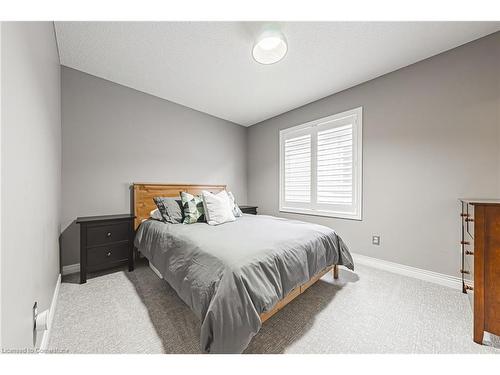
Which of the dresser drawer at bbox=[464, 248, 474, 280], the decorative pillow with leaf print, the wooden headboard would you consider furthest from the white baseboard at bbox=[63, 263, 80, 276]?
the dresser drawer at bbox=[464, 248, 474, 280]

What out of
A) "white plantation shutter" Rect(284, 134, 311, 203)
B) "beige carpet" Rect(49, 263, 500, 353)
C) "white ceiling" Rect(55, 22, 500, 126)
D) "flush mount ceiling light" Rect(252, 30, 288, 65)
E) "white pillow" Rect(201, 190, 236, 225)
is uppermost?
"white ceiling" Rect(55, 22, 500, 126)

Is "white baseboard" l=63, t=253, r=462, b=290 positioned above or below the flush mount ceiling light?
below

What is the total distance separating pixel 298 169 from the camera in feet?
11.0

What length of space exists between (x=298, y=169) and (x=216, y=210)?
5.49 feet

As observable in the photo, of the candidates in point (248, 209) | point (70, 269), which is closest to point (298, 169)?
point (248, 209)

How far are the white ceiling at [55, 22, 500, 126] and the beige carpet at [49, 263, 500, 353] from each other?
8.04ft

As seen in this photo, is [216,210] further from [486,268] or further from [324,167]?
[486,268]

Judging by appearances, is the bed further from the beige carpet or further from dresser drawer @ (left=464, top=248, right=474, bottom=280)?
dresser drawer @ (left=464, top=248, right=474, bottom=280)

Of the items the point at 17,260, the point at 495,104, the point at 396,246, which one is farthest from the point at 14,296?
the point at 495,104

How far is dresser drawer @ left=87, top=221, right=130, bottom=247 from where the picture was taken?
210cm

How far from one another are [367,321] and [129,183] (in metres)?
3.10

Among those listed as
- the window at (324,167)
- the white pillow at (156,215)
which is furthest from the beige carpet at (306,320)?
the window at (324,167)

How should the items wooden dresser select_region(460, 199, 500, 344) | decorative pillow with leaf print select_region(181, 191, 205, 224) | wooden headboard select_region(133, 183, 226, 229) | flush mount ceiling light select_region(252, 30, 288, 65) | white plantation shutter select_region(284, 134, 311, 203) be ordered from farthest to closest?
white plantation shutter select_region(284, 134, 311, 203)
wooden headboard select_region(133, 183, 226, 229)
decorative pillow with leaf print select_region(181, 191, 205, 224)
flush mount ceiling light select_region(252, 30, 288, 65)
wooden dresser select_region(460, 199, 500, 344)
